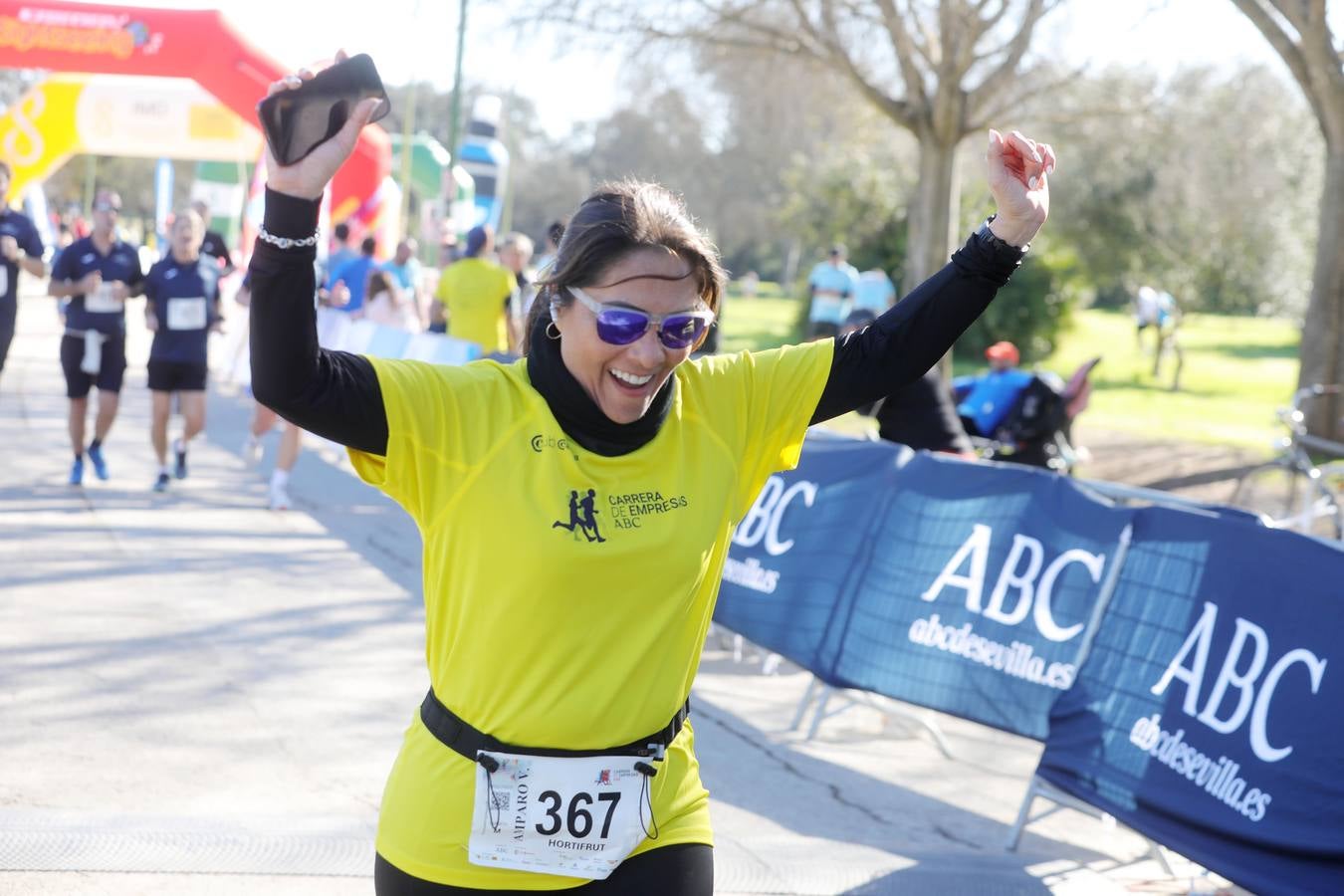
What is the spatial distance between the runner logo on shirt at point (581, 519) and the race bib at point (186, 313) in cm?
951

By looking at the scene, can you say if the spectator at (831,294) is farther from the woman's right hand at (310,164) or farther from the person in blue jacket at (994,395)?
the woman's right hand at (310,164)

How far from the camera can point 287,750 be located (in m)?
5.91

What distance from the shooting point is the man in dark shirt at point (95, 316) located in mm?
11094

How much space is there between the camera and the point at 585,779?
8.14ft

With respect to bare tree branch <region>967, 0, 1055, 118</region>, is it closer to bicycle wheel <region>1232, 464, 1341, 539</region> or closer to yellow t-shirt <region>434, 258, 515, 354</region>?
bicycle wheel <region>1232, 464, 1341, 539</region>

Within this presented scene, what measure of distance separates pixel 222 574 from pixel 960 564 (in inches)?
175

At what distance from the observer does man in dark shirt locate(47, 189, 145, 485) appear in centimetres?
1109

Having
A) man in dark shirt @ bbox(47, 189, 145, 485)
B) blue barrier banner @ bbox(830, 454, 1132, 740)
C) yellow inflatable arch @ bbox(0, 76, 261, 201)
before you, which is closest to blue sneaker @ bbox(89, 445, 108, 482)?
man in dark shirt @ bbox(47, 189, 145, 485)

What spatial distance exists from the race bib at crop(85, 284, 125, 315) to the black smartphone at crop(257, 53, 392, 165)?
31.8 feet

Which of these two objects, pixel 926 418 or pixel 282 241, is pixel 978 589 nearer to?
pixel 926 418

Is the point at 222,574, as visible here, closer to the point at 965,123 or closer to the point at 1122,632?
the point at 1122,632

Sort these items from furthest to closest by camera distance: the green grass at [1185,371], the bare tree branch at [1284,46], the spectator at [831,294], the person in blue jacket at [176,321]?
the green grass at [1185,371] → the spectator at [831,294] → the bare tree branch at [1284,46] → the person in blue jacket at [176,321]

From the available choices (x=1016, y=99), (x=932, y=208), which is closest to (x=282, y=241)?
(x=932, y=208)

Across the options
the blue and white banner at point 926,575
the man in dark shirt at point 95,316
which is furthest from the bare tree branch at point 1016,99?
the blue and white banner at point 926,575
